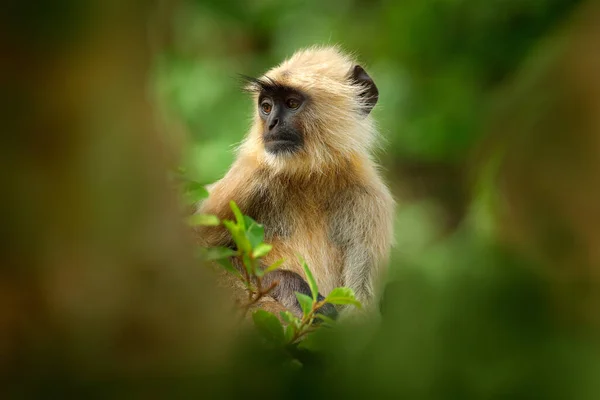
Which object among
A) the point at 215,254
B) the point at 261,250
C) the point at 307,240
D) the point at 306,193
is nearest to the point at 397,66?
the point at 306,193

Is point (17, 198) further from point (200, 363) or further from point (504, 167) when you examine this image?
point (504, 167)

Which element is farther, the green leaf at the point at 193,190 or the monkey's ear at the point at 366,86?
the monkey's ear at the point at 366,86

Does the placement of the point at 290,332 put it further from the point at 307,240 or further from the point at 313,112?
the point at 313,112

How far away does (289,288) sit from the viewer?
4.68 meters

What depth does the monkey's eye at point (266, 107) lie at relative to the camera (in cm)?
576

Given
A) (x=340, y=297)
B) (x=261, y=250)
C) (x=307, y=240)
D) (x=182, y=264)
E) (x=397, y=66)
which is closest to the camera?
(x=182, y=264)

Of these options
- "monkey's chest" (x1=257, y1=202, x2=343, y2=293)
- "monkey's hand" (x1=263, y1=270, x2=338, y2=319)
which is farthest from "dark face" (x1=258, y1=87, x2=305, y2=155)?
"monkey's hand" (x1=263, y1=270, x2=338, y2=319)

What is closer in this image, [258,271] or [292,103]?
[258,271]

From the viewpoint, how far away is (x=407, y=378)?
1.13m

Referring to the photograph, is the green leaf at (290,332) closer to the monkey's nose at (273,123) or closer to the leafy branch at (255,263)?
the leafy branch at (255,263)

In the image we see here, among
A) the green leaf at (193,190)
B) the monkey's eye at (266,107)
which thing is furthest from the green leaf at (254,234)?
the monkey's eye at (266,107)

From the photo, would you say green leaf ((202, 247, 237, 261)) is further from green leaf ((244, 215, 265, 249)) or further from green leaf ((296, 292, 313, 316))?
green leaf ((296, 292, 313, 316))

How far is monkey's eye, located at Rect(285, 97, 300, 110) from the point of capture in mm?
5840

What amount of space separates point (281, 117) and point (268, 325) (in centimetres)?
353
